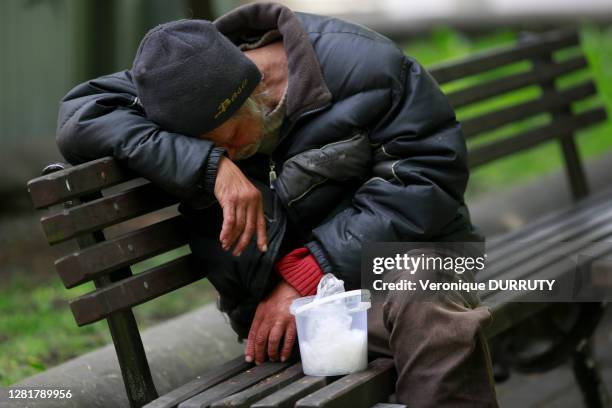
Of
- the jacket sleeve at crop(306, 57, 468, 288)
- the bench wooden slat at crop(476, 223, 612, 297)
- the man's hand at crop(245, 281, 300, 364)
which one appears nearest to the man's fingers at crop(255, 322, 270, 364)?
the man's hand at crop(245, 281, 300, 364)

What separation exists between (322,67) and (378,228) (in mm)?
502

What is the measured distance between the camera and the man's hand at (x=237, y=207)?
2.97 metres

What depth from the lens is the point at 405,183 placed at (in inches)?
125

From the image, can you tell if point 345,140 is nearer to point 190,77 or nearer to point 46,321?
point 190,77

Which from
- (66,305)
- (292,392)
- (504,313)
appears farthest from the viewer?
(66,305)

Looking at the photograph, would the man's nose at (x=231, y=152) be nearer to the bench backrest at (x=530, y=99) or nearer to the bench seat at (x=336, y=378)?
the bench seat at (x=336, y=378)

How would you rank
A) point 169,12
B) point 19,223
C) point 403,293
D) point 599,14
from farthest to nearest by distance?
point 599,14
point 19,223
point 169,12
point 403,293

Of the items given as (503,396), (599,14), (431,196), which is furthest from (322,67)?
(599,14)

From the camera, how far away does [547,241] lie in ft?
14.2

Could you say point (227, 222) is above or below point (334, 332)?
above

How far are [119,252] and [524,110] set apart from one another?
8.37ft

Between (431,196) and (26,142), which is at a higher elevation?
(431,196)

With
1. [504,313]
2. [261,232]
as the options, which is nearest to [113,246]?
[261,232]

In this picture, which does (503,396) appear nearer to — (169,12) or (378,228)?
(378,228)
